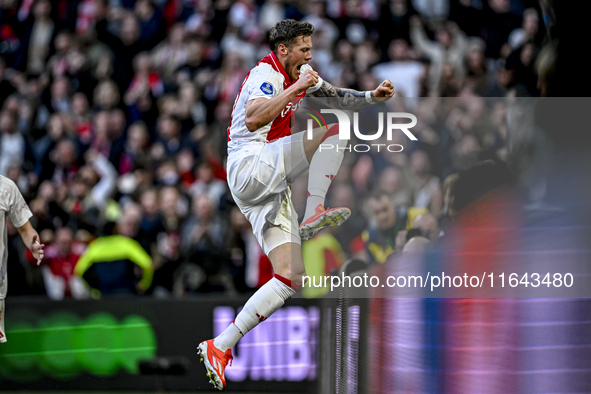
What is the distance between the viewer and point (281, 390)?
22.9 feet

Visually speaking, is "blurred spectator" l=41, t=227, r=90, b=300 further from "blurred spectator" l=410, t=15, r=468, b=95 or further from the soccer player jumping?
"blurred spectator" l=410, t=15, r=468, b=95

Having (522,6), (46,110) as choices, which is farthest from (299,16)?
(46,110)

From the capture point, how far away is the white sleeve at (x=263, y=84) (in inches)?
187

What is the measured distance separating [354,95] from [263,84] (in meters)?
0.70

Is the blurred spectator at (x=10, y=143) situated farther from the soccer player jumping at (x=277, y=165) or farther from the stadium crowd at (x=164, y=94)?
the soccer player jumping at (x=277, y=165)

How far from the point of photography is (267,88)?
4.79m

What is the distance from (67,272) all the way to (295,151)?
13.8ft

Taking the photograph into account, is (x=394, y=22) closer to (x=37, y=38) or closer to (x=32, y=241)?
(x=37, y=38)

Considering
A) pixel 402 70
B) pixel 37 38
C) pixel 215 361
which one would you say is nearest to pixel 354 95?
pixel 215 361

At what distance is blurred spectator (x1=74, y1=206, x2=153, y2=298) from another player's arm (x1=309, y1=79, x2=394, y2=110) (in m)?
3.28

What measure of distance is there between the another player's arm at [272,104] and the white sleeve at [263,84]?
0.19ft

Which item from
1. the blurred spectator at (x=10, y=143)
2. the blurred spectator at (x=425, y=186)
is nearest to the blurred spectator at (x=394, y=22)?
the blurred spectator at (x=10, y=143)

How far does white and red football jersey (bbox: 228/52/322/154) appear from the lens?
480 centimetres

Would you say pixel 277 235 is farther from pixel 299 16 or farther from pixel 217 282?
pixel 299 16
